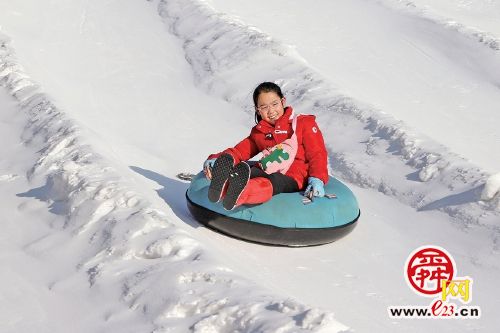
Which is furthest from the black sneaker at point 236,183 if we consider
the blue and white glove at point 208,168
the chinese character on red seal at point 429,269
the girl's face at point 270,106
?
the chinese character on red seal at point 429,269

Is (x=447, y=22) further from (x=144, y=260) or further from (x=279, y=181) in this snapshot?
(x=144, y=260)

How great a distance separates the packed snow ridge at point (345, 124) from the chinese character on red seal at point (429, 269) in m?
0.54

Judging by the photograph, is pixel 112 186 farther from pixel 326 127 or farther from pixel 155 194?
pixel 326 127

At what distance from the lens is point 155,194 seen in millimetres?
5805

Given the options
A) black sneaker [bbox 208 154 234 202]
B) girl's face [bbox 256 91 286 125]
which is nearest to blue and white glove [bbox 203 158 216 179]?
black sneaker [bbox 208 154 234 202]

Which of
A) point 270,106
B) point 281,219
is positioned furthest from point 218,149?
point 281,219

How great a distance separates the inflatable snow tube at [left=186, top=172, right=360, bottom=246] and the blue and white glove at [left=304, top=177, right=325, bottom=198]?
0.14 ft

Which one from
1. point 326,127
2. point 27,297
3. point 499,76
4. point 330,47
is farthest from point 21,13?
point 27,297

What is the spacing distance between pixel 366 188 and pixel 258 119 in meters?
1.60

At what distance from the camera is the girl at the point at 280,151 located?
529cm

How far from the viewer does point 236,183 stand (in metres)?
4.91

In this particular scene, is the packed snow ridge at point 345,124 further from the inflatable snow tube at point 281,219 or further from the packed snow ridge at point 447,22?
the packed snow ridge at point 447,22

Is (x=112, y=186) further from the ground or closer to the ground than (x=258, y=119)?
closer to the ground

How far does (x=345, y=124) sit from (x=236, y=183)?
3.54 m
